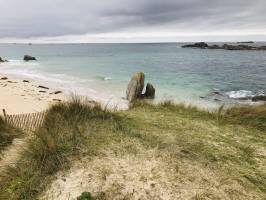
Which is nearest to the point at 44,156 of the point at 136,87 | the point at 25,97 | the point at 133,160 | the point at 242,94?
the point at 133,160

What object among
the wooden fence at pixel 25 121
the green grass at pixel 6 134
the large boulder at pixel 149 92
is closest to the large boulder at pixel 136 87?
the large boulder at pixel 149 92

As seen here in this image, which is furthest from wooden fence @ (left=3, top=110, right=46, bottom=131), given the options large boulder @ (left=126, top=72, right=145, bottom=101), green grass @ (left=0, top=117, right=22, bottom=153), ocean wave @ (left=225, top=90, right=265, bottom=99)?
ocean wave @ (left=225, top=90, right=265, bottom=99)

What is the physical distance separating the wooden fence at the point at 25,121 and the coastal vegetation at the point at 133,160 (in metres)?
0.89

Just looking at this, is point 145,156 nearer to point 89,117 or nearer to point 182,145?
point 182,145

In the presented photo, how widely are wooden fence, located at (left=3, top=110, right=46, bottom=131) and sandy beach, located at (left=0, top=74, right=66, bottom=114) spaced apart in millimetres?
5368

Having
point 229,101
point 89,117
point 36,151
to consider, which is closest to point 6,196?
point 36,151

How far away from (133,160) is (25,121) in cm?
483

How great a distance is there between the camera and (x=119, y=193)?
4.90m

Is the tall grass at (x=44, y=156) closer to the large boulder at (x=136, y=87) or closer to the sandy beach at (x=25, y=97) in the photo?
the sandy beach at (x=25, y=97)

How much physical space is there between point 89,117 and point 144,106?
11.0ft

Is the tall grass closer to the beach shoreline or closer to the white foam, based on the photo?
the beach shoreline

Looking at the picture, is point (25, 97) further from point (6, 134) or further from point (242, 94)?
point (242, 94)

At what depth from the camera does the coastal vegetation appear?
16.4 feet

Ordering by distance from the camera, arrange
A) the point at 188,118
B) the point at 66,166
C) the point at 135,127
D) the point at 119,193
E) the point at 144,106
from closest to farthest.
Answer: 1. the point at 119,193
2. the point at 66,166
3. the point at 135,127
4. the point at 188,118
5. the point at 144,106
